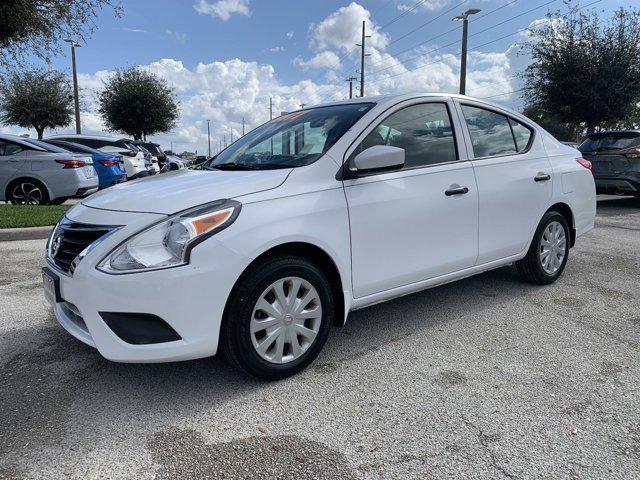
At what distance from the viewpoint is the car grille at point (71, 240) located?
263 centimetres

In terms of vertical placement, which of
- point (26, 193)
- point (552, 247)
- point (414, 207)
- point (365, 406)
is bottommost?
point (365, 406)

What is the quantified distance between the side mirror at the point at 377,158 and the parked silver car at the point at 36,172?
7.92 meters

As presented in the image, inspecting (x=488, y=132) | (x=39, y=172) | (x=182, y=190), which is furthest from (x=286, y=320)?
(x=39, y=172)

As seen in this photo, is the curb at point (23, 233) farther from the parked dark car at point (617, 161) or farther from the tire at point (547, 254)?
the parked dark car at point (617, 161)

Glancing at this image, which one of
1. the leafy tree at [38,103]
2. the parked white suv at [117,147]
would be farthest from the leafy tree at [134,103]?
the parked white suv at [117,147]

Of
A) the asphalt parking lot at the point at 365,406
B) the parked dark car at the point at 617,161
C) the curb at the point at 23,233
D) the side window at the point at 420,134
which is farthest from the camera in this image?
the parked dark car at the point at 617,161

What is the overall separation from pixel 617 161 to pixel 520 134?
703 cm

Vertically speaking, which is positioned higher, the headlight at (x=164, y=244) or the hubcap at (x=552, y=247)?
the headlight at (x=164, y=244)

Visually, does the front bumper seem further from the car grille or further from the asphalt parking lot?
the asphalt parking lot

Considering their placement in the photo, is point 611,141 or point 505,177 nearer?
point 505,177

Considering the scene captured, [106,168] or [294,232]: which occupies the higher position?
[106,168]

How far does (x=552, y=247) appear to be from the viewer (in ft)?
15.1

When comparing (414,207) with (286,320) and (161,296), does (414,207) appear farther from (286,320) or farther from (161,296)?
(161,296)

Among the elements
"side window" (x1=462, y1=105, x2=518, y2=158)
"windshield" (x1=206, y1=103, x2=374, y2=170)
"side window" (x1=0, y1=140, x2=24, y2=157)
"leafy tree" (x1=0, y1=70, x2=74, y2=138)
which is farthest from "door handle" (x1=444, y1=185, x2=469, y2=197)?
"leafy tree" (x1=0, y1=70, x2=74, y2=138)
